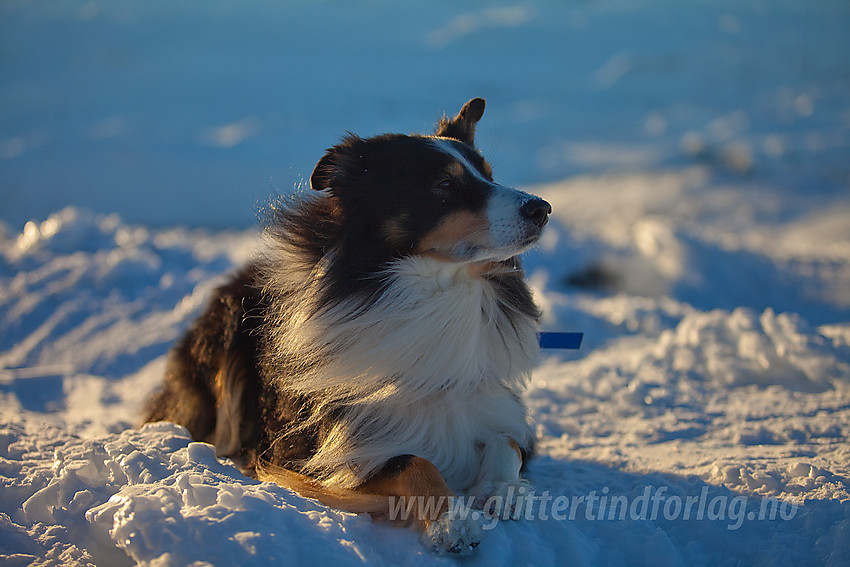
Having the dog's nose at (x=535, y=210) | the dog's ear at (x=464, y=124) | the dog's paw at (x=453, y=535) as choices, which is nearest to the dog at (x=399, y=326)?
the dog's nose at (x=535, y=210)

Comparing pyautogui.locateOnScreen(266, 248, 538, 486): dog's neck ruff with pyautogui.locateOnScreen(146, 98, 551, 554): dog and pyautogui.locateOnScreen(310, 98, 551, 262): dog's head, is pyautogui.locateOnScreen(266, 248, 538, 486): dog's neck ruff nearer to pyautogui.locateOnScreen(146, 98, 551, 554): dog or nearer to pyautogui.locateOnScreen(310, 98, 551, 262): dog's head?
pyautogui.locateOnScreen(146, 98, 551, 554): dog

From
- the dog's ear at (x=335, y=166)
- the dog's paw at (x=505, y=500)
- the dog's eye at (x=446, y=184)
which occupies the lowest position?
the dog's paw at (x=505, y=500)

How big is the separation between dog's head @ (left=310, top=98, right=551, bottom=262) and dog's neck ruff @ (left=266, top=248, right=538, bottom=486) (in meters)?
0.11

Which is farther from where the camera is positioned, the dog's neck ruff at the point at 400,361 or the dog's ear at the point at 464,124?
the dog's ear at the point at 464,124

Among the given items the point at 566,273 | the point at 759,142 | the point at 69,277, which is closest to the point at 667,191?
the point at 759,142

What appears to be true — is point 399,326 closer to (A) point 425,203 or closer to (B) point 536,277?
(A) point 425,203

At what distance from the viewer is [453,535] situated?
2059 mm

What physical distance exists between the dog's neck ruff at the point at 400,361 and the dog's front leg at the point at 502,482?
0.09 metres

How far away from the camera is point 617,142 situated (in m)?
16.7

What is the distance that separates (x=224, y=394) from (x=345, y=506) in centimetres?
102

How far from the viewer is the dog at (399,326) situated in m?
2.44

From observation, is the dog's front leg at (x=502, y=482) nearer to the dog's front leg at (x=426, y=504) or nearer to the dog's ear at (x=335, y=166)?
the dog's front leg at (x=426, y=504)

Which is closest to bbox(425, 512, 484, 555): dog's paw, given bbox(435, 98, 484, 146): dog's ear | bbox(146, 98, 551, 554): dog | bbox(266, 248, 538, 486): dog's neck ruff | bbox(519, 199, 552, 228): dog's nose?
bbox(146, 98, 551, 554): dog

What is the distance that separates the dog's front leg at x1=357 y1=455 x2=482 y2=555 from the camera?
2072mm
